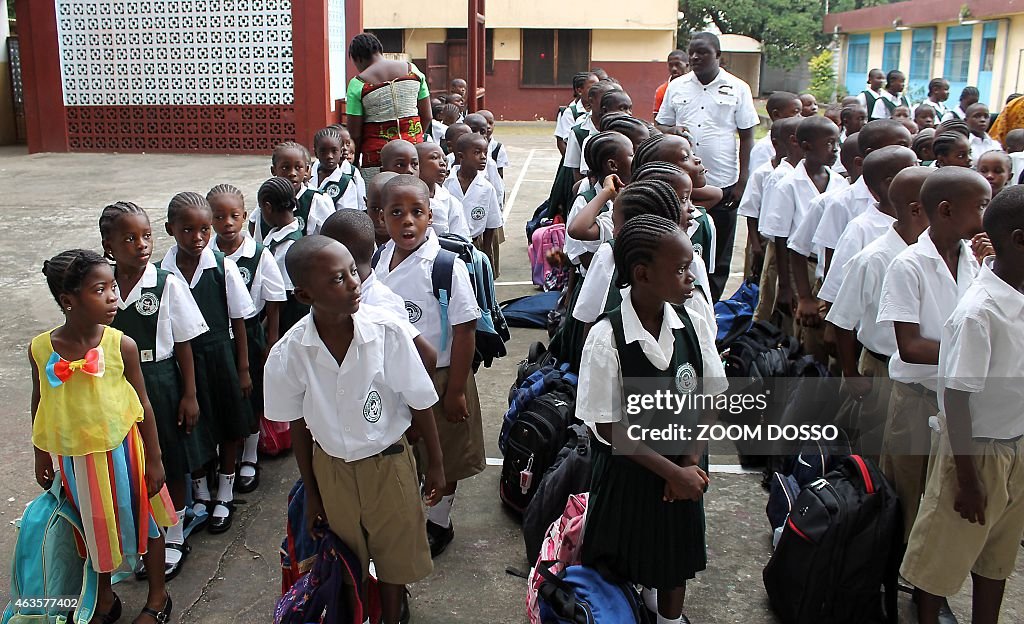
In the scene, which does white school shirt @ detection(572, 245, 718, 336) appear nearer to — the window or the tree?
the window

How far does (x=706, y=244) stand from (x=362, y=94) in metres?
2.60

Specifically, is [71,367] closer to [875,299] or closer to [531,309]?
[875,299]

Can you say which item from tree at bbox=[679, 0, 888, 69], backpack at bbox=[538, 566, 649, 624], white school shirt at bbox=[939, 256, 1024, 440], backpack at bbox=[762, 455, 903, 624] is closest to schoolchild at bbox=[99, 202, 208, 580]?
backpack at bbox=[538, 566, 649, 624]

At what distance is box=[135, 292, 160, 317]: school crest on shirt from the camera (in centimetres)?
296

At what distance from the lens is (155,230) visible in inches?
325

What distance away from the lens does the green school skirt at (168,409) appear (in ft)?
9.95

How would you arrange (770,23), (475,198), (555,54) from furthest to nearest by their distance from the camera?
1. (770,23)
2. (555,54)
3. (475,198)

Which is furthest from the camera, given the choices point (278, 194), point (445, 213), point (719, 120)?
point (719, 120)

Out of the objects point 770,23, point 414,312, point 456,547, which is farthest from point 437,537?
point 770,23

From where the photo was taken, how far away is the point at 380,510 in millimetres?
2490

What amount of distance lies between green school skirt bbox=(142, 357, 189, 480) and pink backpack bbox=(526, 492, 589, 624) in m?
1.33

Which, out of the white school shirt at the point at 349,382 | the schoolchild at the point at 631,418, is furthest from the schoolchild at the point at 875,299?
the white school shirt at the point at 349,382

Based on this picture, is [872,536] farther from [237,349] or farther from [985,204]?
[237,349]

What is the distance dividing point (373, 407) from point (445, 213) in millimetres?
2276
